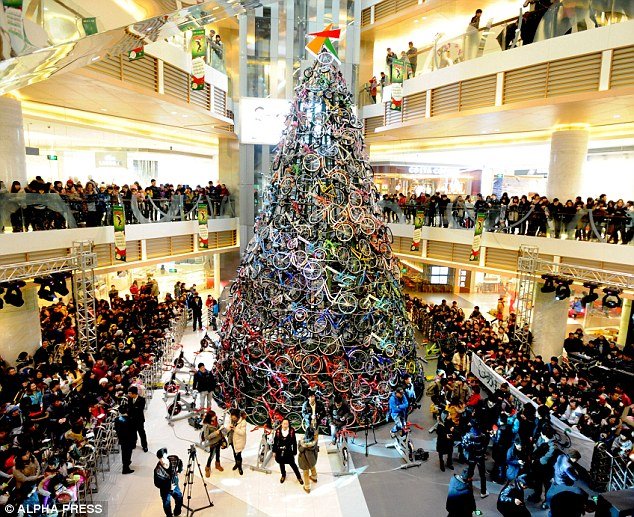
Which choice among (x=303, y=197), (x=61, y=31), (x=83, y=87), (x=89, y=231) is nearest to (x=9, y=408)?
(x=89, y=231)

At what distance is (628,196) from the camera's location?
16828mm

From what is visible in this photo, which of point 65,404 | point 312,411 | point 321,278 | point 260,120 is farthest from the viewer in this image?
point 260,120

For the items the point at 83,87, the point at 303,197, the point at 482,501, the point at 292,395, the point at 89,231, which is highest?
the point at 83,87

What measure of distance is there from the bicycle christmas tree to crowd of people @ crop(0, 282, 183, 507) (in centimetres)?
272

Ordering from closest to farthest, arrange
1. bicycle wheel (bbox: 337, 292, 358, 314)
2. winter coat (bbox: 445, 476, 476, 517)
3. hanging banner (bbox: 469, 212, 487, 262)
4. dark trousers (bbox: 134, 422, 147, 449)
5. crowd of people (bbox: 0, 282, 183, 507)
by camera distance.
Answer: winter coat (bbox: 445, 476, 476, 517), crowd of people (bbox: 0, 282, 183, 507), dark trousers (bbox: 134, 422, 147, 449), bicycle wheel (bbox: 337, 292, 358, 314), hanging banner (bbox: 469, 212, 487, 262)

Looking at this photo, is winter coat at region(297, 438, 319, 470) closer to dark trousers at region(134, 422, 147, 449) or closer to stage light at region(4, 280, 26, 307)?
dark trousers at region(134, 422, 147, 449)

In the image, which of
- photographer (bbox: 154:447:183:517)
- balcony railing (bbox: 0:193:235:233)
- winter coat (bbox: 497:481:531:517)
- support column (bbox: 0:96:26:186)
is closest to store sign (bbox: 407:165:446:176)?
balcony railing (bbox: 0:193:235:233)

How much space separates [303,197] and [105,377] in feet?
19.0

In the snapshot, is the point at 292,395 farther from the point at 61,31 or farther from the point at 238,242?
the point at 238,242

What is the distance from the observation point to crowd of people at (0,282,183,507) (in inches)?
262

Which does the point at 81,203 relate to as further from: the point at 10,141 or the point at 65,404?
the point at 65,404

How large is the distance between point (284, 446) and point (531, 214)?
31.6ft

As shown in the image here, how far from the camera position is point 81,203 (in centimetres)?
1208

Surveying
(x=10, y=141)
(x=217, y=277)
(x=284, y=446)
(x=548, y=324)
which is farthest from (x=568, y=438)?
(x=217, y=277)
